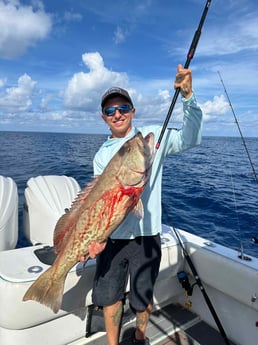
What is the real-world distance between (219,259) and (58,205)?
2.36m

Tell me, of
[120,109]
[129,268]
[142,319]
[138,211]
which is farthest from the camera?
[142,319]

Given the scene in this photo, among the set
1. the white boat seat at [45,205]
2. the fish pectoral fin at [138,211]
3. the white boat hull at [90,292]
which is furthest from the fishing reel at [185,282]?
the fish pectoral fin at [138,211]

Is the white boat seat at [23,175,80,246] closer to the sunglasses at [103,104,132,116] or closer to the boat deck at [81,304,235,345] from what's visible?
the boat deck at [81,304,235,345]

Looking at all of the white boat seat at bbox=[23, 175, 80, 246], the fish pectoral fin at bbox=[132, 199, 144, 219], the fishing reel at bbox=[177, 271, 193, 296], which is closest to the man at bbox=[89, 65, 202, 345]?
the fish pectoral fin at bbox=[132, 199, 144, 219]

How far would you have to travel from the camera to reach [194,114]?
2617mm

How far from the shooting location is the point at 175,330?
4.13 metres

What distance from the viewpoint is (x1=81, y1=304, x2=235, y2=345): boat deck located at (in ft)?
12.9

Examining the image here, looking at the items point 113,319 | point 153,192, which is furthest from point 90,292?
point 153,192

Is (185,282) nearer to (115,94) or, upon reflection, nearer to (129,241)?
(129,241)

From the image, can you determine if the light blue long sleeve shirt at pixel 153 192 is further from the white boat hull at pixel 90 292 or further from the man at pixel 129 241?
the white boat hull at pixel 90 292

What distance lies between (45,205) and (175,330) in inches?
99.1

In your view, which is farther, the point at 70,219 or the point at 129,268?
the point at 129,268

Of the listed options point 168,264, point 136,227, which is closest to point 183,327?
point 168,264

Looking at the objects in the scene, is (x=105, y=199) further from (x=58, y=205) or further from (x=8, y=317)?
(x=58, y=205)
